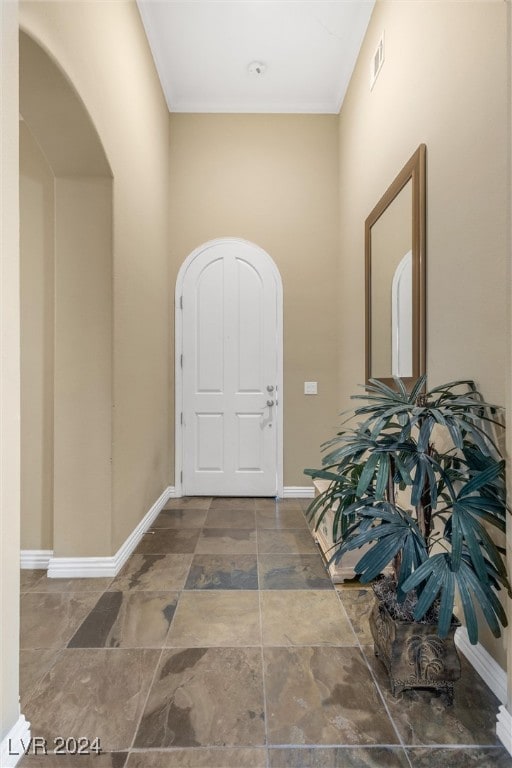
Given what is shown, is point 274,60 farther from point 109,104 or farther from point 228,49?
point 109,104

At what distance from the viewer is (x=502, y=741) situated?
118 cm

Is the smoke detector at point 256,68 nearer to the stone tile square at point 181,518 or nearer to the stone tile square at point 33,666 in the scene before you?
the stone tile square at point 181,518

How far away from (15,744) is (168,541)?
153cm

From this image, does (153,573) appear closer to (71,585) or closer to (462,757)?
(71,585)

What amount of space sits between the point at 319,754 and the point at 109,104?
2.88m

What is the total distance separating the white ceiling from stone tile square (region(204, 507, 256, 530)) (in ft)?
11.3

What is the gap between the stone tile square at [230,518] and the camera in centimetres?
296

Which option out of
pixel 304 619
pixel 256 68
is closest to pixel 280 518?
pixel 304 619

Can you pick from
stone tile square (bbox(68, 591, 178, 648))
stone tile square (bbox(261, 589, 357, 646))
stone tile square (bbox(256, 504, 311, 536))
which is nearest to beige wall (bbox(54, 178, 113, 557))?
stone tile square (bbox(68, 591, 178, 648))

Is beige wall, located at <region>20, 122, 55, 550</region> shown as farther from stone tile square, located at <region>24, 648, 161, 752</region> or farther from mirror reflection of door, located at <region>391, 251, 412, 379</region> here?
mirror reflection of door, located at <region>391, 251, 412, 379</region>

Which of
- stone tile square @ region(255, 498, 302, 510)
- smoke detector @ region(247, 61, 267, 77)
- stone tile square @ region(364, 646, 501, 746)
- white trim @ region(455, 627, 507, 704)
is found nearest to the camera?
stone tile square @ region(364, 646, 501, 746)

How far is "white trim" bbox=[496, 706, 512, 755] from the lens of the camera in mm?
1156

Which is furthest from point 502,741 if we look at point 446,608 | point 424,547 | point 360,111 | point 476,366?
point 360,111

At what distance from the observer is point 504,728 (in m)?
1.18
